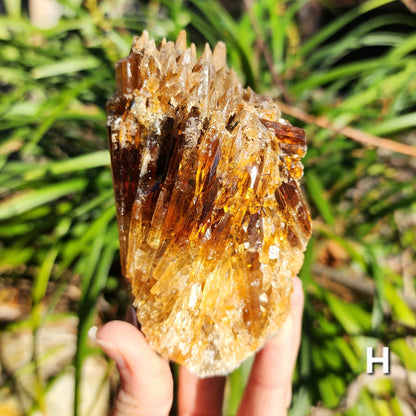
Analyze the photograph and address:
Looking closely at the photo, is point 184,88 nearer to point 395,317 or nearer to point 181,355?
point 181,355

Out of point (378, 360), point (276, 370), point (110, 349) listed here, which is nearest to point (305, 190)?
point (378, 360)

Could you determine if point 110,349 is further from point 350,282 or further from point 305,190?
point 305,190

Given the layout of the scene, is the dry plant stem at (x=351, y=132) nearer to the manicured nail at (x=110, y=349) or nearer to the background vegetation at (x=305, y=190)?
the background vegetation at (x=305, y=190)

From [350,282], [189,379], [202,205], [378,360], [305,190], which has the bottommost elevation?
[189,379]

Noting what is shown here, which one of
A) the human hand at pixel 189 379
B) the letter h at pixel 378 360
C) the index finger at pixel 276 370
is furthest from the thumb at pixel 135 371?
the letter h at pixel 378 360

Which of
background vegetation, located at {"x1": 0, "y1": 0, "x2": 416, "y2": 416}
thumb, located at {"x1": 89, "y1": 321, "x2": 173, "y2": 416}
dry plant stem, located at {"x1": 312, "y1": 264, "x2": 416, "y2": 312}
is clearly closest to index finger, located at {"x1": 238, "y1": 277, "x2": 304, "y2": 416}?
background vegetation, located at {"x1": 0, "y1": 0, "x2": 416, "y2": 416}

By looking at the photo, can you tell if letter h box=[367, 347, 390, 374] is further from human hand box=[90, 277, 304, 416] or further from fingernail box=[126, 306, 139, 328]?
fingernail box=[126, 306, 139, 328]

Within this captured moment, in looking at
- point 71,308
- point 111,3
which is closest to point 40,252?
point 71,308
